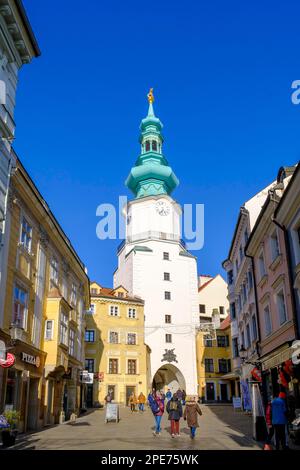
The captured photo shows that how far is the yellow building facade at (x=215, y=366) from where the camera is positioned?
58.4 meters

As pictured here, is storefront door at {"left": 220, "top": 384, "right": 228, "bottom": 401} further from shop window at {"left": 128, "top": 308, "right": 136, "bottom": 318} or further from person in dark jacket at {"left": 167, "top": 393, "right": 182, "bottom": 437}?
person in dark jacket at {"left": 167, "top": 393, "right": 182, "bottom": 437}

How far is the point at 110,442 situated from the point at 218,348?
45.8 m

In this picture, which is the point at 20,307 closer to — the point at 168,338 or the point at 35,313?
the point at 35,313

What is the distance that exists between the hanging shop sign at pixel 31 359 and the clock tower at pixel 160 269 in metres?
28.7

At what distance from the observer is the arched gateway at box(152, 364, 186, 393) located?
57.9 metres

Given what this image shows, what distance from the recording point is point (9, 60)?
14961mm

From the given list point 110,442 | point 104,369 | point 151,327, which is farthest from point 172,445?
point 151,327

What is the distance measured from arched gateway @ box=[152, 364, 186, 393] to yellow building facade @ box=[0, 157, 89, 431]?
29.0 m

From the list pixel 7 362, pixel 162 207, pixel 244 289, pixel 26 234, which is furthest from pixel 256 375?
pixel 162 207

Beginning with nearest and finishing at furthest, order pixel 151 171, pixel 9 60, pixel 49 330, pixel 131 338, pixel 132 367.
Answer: pixel 9 60 → pixel 49 330 → pixel 132 367 → pixel 131 338 → pixel 151 171

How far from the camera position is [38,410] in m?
22.7

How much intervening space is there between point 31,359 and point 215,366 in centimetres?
4149

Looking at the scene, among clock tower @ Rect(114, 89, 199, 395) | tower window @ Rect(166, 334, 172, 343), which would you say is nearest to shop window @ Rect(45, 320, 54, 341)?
clock tower @ Rect(114, 89, 199, 395)

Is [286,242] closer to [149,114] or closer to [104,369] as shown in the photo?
[104,369]
